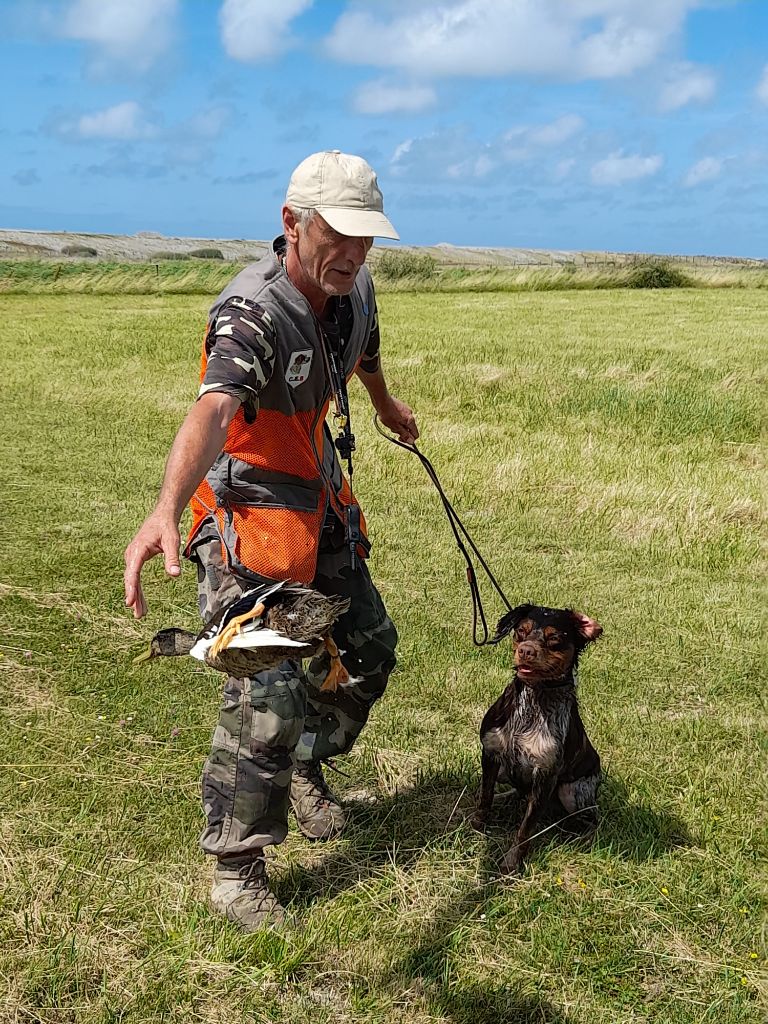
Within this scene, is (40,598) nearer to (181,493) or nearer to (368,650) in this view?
(368,650)

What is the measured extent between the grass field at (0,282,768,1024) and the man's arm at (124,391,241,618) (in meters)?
1.51

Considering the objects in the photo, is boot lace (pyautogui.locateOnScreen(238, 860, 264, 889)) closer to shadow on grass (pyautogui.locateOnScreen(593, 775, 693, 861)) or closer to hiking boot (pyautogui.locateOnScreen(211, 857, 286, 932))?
hiking boot (pyautogui.locateOnScreen(211, 857, 286, 932))

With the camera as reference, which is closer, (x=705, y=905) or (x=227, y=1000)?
(x=227, y=1000)

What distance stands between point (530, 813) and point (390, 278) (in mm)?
32804

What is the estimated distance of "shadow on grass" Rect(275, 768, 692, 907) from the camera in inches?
163

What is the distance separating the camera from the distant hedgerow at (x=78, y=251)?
47312 mm

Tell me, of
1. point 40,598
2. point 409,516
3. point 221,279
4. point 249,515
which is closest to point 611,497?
point 409,516

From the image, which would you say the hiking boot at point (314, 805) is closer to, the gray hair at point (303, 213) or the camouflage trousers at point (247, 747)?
Result: the camouflage trousers at point (247, 747)

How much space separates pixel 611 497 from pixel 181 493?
23.6 ft

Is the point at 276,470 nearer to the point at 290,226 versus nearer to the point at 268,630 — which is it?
the point at 290,226

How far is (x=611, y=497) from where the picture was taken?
958cm

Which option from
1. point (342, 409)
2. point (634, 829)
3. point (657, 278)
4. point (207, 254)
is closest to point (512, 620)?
point (342, 409)

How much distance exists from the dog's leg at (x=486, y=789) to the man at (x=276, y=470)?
36.1 inches

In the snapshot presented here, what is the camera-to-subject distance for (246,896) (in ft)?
12.3
